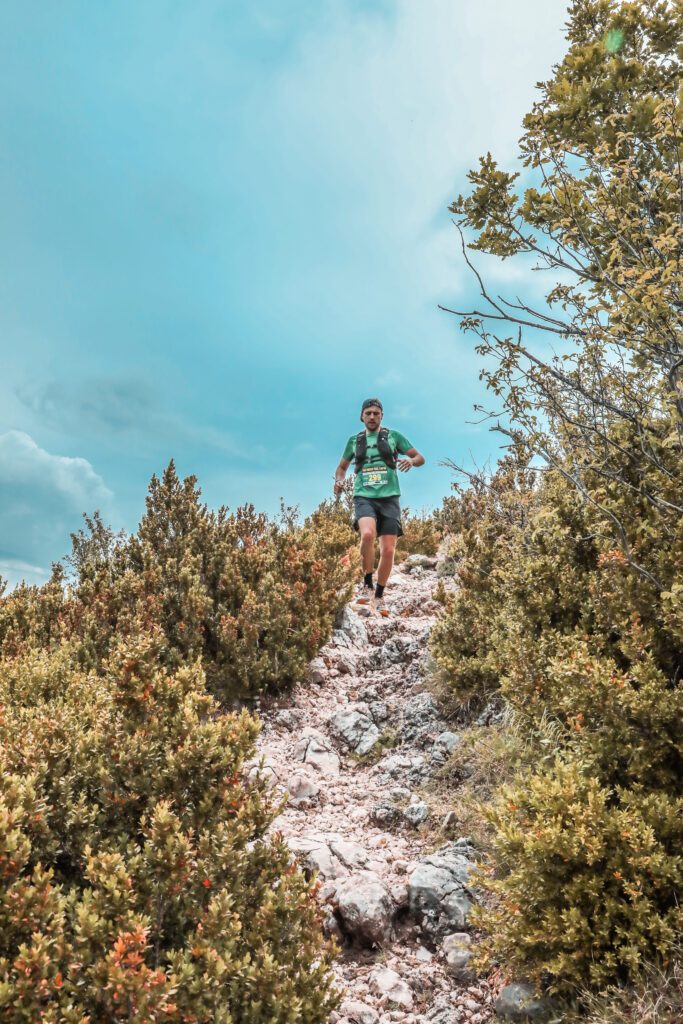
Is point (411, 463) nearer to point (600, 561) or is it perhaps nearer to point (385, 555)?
point (385, 555)

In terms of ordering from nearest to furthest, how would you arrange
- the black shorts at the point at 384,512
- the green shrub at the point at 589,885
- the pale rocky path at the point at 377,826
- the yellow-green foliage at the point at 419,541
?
the green shrub at the point at 589,885 → the pale rocky path at the point at 377,826 → the black shorts at the point at 384,512 → the yellow-green foliage at the point at 419,541

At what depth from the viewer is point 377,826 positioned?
481 centimetres

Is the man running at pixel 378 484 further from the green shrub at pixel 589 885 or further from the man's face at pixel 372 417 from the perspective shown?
the green shrub at pixel 589 885

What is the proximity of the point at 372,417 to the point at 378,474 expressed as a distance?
3.27 feet

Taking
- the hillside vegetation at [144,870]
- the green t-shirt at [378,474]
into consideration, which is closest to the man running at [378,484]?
the green t-shirt at [378,474]

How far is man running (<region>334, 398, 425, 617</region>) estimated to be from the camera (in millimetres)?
9453

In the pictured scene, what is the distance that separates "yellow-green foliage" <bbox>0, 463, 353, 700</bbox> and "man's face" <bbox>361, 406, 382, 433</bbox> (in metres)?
2.38

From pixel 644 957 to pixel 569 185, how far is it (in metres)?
4.00

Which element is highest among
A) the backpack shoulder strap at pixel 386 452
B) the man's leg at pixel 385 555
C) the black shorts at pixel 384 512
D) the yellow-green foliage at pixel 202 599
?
the backpack shoulder strap at pixel 386 452

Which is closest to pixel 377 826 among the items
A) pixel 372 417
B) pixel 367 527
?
pixel 367 527

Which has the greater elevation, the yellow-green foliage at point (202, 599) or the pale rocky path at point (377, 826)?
the yellow-green foliage at point (202, 599)

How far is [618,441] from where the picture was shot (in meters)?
4.25

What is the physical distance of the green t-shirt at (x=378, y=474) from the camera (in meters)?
9.46

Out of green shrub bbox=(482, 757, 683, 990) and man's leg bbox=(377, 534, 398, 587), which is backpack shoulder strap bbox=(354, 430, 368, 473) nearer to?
man's leg bbox=(377, 534, 398, 587)
